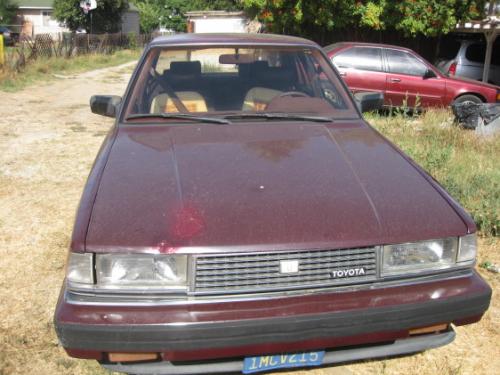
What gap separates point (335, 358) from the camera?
95.1 inches

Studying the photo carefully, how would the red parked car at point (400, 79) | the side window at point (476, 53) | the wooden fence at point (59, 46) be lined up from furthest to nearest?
the wooden fence at point (59, 46)
the side window at point (476, 53)
the red parked car at point (400, 79)

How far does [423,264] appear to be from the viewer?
247cm

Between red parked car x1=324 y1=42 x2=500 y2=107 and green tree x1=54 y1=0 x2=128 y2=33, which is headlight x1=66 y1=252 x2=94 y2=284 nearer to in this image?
red parked car x1=324 y1=42 x2=500 y2=107

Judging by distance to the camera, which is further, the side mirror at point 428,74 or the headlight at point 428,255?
the side mirror at point 428,74

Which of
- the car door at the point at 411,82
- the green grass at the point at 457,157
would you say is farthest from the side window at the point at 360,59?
the green grass at the point at 457,157

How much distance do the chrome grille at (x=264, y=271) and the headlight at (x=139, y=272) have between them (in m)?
0.08

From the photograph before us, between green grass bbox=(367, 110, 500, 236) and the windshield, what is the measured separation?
176cm

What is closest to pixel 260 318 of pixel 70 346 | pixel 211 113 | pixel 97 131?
pixel 70 346

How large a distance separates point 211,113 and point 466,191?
272 centimetres

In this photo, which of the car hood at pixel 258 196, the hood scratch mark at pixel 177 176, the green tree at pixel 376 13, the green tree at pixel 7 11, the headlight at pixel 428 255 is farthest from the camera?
the green tree at pixel 7 11

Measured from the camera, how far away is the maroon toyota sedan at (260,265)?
2.22 metres

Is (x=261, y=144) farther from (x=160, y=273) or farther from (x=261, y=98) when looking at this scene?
(x=160, y=273)

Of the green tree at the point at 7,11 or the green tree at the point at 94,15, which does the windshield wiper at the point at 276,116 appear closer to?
the green tree at the point at 94,15

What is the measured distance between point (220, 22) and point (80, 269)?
86.8ft
